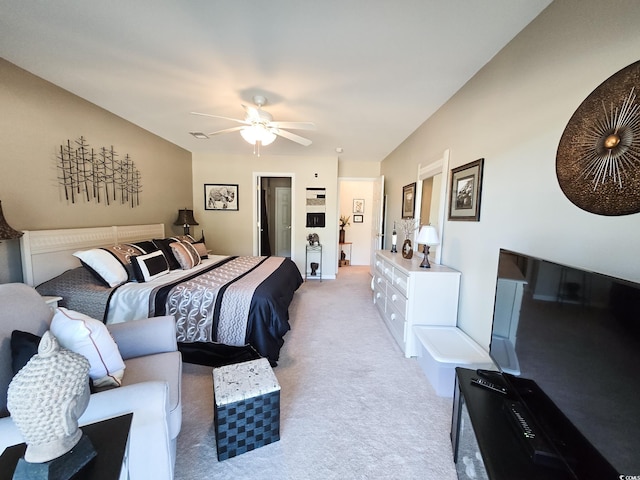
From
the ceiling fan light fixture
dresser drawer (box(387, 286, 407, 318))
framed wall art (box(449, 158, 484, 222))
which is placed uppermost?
the ceiling fan light fixture

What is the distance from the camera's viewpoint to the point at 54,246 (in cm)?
232

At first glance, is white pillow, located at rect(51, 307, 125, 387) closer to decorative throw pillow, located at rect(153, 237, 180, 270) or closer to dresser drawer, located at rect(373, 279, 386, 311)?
decorative throw pillow, located at rect(153, 237, 180, 270)

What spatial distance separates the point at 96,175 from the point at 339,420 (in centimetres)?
351

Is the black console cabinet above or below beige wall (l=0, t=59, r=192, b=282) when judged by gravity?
below

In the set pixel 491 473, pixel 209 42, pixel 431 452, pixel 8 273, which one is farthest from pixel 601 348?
pixel 8 273

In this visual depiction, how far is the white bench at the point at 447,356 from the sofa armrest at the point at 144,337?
1807 mm

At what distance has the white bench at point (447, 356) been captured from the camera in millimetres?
1723

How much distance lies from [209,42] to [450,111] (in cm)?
220

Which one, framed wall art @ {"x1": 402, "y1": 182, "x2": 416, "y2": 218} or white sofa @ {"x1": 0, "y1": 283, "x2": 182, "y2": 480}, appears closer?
white sofa @ {"x1": 0, "y1": 283, "x2": 182, "y2": 480}

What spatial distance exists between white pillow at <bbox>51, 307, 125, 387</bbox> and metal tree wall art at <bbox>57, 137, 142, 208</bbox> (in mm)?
2154

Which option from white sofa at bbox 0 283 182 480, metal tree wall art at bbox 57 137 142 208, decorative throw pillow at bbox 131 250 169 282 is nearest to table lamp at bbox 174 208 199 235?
metal tree wall art at bbox 57 137 142 208

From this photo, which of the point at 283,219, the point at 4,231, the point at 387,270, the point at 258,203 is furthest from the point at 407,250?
the point at 283,219

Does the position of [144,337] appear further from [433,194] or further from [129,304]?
[433,194]

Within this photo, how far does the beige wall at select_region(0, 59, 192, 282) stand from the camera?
2.03 metres
